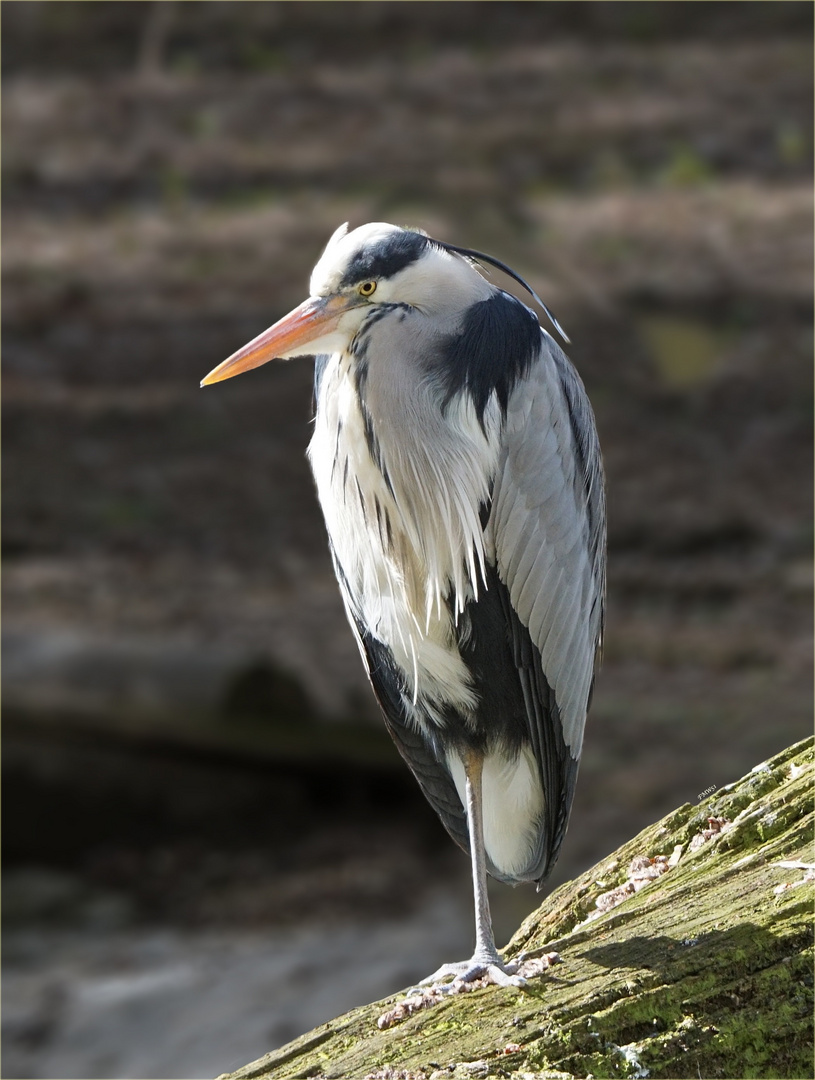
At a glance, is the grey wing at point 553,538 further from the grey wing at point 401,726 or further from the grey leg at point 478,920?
the grey wing at point 401,726

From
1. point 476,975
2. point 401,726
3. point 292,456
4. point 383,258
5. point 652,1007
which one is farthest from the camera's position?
point 292,456

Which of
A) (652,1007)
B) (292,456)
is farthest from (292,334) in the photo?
(292,456)

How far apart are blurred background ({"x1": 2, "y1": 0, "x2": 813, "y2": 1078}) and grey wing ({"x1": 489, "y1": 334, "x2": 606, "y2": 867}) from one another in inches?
108

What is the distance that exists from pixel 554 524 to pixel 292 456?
535 centimetres

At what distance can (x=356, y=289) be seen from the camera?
223 centimetres

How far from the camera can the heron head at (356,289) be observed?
2.20 m

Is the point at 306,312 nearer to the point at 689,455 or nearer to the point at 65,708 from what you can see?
the point at 65,708

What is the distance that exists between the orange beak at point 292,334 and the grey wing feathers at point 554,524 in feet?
1.19

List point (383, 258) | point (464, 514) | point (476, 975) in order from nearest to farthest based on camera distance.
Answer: point (476, 975) < point (383, 258) < point (464, 514)

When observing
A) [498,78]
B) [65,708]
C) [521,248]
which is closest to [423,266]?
[65,708]

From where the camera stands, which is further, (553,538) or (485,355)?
(553,538)

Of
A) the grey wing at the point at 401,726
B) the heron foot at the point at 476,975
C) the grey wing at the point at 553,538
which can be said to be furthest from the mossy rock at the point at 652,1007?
the grey wing at the point at 401,726

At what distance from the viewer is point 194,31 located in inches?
385

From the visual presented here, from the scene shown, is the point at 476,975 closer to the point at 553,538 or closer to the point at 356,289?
the point at 553,538
